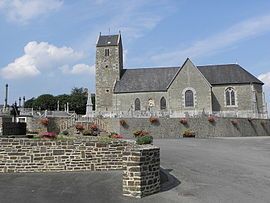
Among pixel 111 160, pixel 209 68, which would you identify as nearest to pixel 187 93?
pixel 209 68

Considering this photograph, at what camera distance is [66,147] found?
1245cm

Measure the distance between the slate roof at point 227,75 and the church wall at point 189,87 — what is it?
353 centimetres

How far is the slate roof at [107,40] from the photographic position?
178 ft

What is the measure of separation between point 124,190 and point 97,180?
2.03 m

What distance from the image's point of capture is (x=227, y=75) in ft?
159

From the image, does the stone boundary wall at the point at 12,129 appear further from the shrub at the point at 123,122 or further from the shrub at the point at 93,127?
the shrub at the point at 123,122

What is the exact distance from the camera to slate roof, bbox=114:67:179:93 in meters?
48.8

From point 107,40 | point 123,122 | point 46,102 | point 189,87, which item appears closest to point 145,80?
point 189,87

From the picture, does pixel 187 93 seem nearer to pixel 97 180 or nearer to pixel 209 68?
pixel 209 68

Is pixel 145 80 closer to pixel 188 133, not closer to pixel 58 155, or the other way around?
pixel 188 133

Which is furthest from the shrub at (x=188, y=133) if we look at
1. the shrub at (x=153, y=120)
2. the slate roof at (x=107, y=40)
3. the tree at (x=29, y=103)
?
the tree at (x=29, y=103)

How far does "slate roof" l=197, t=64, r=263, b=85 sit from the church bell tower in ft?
41.4

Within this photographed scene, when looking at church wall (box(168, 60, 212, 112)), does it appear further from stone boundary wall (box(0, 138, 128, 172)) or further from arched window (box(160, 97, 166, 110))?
stone boundary wall (box(0, 138, 128, 172))

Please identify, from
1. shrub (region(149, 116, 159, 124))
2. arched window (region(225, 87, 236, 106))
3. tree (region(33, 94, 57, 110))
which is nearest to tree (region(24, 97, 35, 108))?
tree (region(33, 94, 57, 110))
